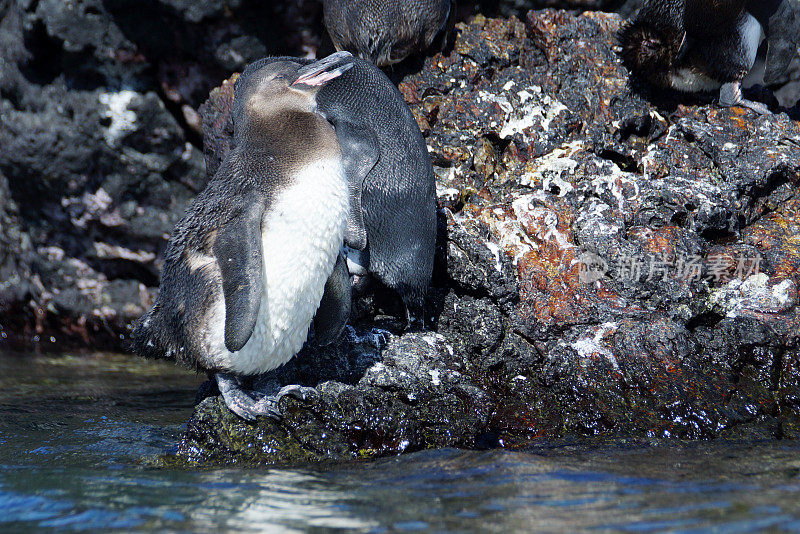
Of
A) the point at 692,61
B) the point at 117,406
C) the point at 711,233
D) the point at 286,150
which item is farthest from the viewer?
the point at 692,61

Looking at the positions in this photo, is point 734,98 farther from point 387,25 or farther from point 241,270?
point 241,270

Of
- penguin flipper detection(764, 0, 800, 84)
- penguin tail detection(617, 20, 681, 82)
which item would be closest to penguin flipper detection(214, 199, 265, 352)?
penguin tail detection(617, 20, 681, 82)

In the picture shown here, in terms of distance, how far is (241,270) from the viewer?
112 inches

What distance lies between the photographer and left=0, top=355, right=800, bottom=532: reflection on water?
1918 mm

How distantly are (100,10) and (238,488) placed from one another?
3388 mm

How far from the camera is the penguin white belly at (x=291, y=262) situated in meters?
2.98

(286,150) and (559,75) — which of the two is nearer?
(286,150)

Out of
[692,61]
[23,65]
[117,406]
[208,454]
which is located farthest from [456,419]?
[23,65]

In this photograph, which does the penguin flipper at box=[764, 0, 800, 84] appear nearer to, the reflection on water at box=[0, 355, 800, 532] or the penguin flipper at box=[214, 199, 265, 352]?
the reflection on water at box=[0, 355, 800, 532]

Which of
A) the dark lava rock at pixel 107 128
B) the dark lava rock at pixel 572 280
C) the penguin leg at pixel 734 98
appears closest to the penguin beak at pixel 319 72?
the dark lava rock at pixel 572 280

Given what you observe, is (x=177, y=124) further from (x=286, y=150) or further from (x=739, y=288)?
(x=739, y=288)

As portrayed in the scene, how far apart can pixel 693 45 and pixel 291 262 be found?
8.57 ft

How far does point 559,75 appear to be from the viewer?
4.28m

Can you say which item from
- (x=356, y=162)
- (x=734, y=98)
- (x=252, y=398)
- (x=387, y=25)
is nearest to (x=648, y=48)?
(x=734, y=98)
